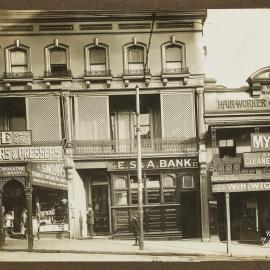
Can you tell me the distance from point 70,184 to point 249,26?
8.62ft

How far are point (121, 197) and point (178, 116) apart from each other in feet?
3.79

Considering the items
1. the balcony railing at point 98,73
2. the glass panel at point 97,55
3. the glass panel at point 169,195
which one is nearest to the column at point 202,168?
the glass panel at point 169,195

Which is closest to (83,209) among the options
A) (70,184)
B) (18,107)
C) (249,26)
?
(70,184)

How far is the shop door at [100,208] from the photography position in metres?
6.43

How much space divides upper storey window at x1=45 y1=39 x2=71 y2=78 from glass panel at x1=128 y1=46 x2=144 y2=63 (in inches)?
→ 26.8

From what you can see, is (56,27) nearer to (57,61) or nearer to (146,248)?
(57,61)

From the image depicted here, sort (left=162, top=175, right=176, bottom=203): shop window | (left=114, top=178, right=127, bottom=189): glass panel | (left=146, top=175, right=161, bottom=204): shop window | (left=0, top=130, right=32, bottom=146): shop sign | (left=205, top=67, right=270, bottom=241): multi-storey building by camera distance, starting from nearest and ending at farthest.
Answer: (left=0, top=130, right=32, bottom=146): shop sign < (left=205, top=67, right=270, bottom=241): multi-storey building < (left=114, top=178, right=127, bottom=189): glass panel < (left=146, top=175, right=161, bottom=204): shop window < (left=162, top=175, right=176, bottom=203): shop window

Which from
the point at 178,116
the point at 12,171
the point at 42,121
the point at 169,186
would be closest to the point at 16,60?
the point at 42,121

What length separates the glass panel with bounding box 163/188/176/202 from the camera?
7074 millimetres

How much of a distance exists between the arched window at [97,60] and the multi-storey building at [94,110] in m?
0.01

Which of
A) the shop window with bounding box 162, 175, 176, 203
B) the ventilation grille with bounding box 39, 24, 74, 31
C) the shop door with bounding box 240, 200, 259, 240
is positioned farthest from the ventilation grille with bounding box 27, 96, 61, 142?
the shop door with bounding box 240, 200, 259, 240

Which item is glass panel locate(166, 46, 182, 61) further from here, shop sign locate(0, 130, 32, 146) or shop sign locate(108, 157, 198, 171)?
shop sign locate(0, 130, 32, 146)

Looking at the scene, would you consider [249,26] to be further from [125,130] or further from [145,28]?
[125,130]

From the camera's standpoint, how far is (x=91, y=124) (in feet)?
21.0
